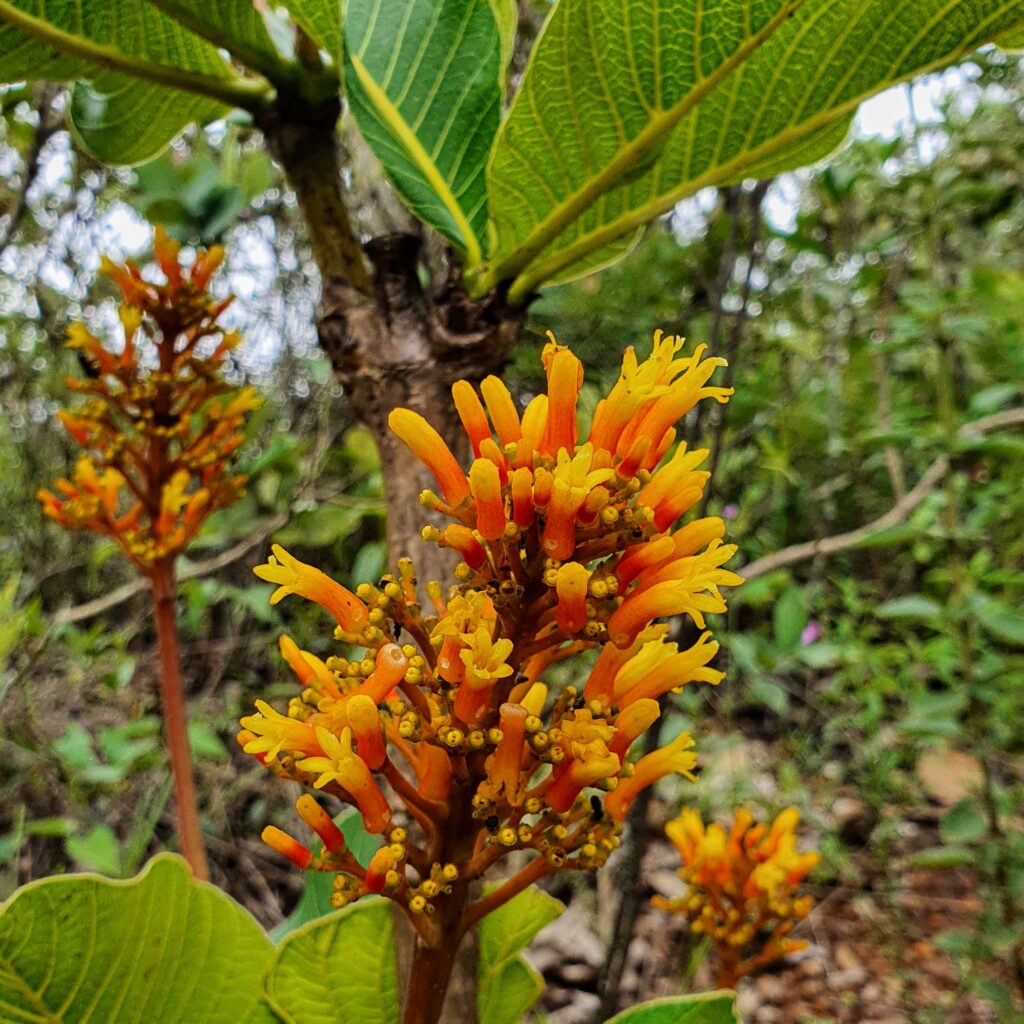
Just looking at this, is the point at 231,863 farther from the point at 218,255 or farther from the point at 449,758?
the point at 449,758

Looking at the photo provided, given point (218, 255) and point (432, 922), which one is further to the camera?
point (218, 255)

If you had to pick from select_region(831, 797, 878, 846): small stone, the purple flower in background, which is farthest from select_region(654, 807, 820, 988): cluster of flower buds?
select_region(831, 797, 878, 846): small stone

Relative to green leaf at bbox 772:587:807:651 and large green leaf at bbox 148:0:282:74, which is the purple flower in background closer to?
green leaf at bbox 772:587:807:651

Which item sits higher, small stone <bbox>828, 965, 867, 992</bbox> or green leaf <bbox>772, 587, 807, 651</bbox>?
green leaf <bbox>772, 587, 807, 651</bbox>

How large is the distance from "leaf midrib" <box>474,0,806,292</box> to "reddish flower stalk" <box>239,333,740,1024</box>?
7.1 inches

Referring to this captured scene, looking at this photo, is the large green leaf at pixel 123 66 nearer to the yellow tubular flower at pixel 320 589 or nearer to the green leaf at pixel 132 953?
the yellow tubular flower at pixel 320 589

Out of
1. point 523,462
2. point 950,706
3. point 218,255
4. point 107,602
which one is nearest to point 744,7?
point 523,462

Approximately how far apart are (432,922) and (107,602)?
2.13 meters

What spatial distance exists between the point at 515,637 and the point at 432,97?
42 centimetres

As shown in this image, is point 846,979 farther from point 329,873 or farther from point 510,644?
point 510,644

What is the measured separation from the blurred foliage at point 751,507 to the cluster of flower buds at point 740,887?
1.76 feet

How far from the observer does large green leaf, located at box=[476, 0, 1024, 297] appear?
541 mm

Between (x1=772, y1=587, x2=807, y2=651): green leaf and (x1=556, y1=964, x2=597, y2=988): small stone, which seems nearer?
(x1=772, y1=587, x2=807, y2=651): green leaf

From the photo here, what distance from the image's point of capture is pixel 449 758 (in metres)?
0.47
